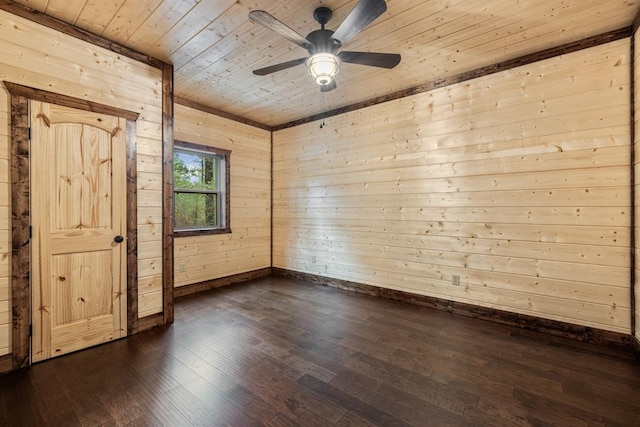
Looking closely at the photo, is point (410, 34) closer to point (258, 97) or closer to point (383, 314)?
point (258, 97)

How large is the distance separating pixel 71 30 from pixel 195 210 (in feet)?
8.13

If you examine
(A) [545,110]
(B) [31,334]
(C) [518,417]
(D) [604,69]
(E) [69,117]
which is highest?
(D) [604,69]

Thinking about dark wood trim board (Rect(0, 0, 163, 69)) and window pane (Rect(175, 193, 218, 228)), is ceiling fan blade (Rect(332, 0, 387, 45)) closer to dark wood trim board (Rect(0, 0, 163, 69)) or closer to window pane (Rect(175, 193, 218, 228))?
dark wood trim board (Rect(0, 0, 163, 69))

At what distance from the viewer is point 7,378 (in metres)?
2.06

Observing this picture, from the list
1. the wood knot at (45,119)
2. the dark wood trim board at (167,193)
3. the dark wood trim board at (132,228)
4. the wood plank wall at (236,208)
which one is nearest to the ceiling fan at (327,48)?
the dark wood trim board at (167,193)

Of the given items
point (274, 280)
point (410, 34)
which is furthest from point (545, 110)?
point (274, 280)

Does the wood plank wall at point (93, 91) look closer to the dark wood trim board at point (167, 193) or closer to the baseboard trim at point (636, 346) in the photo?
the dark wood trim board at point (167, 193)

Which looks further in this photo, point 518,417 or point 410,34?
point 410,34

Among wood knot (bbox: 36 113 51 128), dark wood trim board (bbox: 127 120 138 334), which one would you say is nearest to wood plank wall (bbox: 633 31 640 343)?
dark wood trim board (bbox: 127 120 138 334)

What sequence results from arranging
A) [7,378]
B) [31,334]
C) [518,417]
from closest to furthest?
[518,417]
[7,378]
[31,334]

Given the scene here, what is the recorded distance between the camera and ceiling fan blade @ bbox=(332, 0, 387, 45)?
5.39 ft

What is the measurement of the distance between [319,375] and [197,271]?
109 inches

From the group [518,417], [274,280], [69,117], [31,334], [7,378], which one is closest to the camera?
[518,417]

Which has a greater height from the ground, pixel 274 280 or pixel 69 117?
pixel 69 117
